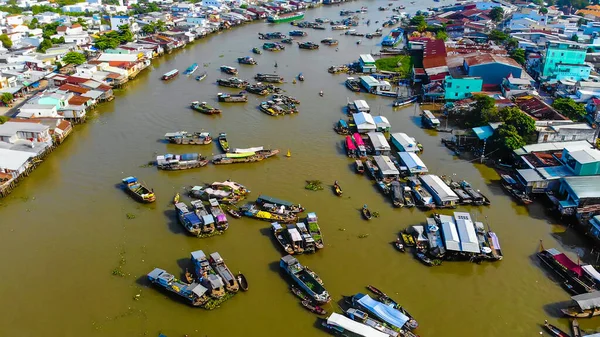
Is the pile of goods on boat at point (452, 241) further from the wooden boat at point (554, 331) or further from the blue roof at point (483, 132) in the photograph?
the blue roof at point (483, 132)

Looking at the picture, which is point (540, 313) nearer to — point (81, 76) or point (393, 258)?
point (393, 258)

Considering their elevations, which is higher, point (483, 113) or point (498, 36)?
point (498, 36)

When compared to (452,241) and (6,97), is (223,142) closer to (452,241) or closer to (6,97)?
(452,241)

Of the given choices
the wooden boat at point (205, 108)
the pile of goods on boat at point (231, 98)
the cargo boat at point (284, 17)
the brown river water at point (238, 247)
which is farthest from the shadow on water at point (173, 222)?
the cargo boat at point (284, 17)

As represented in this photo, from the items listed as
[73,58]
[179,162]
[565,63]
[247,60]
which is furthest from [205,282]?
[565,63]

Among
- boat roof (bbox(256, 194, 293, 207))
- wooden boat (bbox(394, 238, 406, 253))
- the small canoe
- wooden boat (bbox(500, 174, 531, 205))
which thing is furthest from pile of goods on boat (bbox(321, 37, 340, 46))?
wooden boat (bbox(394, 238, 406, 253))

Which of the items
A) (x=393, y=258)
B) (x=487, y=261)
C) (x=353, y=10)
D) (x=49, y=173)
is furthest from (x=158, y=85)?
(x=353, y=10)

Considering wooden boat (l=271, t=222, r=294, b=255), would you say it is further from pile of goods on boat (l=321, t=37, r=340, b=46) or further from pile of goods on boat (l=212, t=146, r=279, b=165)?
pile of goods on boat (l=321, t=37, r=340, b=46)
